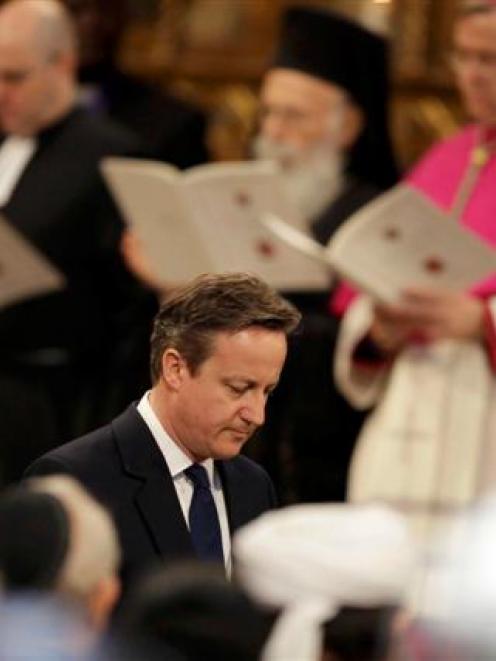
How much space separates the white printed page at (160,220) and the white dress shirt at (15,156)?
901mm

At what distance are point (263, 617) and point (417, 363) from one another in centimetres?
417

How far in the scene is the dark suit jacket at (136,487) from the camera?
18.0 feet

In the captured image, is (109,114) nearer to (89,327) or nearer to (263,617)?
(89,327)

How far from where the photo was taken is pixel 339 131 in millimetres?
9484

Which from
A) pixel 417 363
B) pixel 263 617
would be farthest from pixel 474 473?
pixel 263 617

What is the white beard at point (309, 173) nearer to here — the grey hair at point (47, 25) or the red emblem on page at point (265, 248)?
the red emblem on page at point (265, 248)

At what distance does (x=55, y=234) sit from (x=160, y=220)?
2.97ft

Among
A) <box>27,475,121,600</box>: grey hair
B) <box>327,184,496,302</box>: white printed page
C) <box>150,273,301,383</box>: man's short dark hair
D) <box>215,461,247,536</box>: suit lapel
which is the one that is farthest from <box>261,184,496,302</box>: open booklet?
<box>27,475,121,600</box>: grey hair

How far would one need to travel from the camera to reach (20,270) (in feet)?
30.0

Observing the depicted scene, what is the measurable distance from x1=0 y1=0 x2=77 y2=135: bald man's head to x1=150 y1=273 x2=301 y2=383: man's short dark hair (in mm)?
4267

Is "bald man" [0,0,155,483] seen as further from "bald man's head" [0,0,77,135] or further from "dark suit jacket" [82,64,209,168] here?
"dark suit jacket" [82,64,209,168]

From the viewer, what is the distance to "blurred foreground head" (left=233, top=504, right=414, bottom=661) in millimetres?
4316

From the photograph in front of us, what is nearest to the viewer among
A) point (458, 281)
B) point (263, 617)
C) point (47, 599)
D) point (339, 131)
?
point (47, 599)

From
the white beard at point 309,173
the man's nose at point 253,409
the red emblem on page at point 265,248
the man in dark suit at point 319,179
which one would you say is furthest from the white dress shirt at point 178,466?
the white beard at point 309,173
